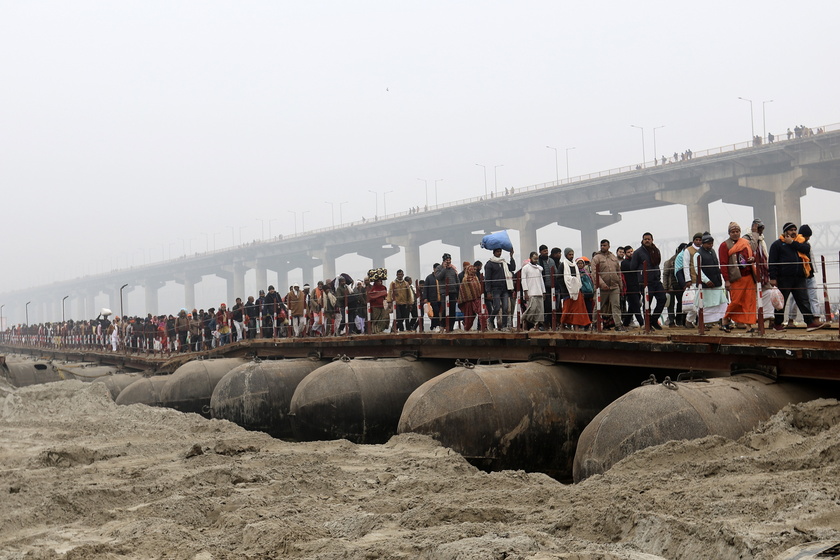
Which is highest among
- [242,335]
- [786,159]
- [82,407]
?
[786,159]

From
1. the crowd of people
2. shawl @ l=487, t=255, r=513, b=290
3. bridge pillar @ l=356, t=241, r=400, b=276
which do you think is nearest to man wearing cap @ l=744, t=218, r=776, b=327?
the crowd of people

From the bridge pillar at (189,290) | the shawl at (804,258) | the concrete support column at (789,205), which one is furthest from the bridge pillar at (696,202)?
the bridge pillar at (189,290)

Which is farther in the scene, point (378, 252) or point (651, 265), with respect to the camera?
point (378, 252)

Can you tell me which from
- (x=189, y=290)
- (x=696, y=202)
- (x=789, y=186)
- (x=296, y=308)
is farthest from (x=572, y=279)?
(x=189, y=290)

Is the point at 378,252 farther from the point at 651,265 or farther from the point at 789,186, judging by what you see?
the point at 651,265

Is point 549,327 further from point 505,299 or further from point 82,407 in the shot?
point 82,407

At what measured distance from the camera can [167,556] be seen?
7227 mm

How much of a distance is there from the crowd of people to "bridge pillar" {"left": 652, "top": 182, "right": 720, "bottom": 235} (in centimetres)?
3101

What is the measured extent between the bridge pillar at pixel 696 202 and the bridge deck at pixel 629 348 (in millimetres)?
32995

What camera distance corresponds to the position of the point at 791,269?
10992 mm

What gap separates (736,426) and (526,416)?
11.1ft

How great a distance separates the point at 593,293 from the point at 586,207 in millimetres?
42963

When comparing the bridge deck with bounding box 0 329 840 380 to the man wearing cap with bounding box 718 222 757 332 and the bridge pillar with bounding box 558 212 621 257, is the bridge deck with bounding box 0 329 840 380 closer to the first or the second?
the man wearing cap with bounding box 718 222 757 332

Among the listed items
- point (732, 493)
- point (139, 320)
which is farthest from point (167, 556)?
point (139, 320)
